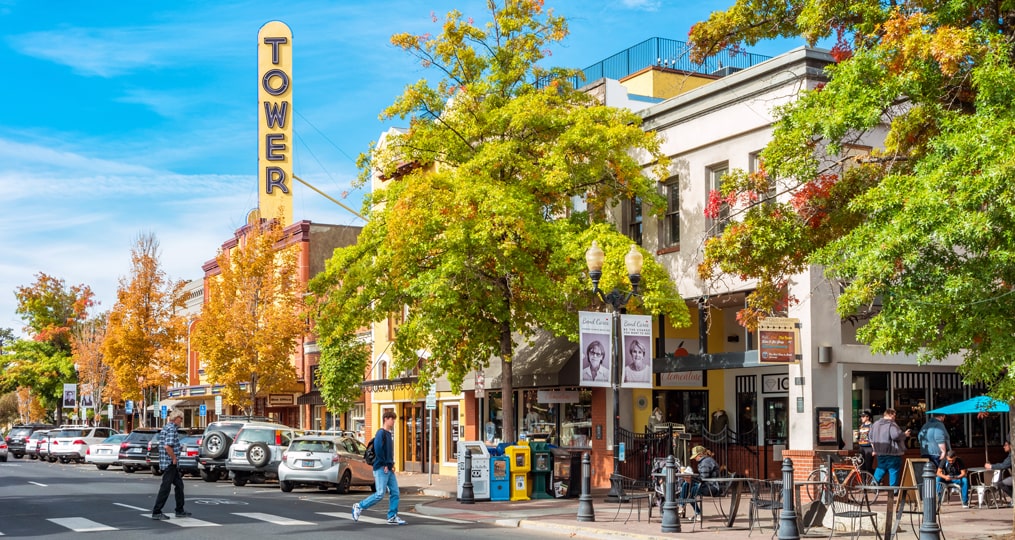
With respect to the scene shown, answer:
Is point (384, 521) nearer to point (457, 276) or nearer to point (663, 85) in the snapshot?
point (457, 276)

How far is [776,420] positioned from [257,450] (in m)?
13.8

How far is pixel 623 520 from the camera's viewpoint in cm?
1920

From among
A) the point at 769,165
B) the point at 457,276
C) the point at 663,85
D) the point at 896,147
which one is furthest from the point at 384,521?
the point at 663,85

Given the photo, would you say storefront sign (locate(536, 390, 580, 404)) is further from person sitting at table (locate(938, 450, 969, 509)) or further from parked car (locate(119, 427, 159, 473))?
parked car (locate(119, 427, 159, 473))

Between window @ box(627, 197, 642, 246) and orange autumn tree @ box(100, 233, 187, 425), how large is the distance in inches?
1327

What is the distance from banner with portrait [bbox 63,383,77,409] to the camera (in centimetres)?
7806

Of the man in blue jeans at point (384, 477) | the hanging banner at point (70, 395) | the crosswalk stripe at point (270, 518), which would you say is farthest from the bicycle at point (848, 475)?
the hanging banner at point (70, 395)

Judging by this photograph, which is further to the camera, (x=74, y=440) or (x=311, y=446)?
(x=74, y=440)

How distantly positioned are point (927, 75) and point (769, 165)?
8.37 ft

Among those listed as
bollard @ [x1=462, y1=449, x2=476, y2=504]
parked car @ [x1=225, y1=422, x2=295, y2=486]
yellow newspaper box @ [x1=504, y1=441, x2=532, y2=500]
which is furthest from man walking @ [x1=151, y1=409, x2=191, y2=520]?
parked car @ [x1=225, y1=422, x2=295, y2=486]

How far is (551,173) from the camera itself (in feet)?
81.0

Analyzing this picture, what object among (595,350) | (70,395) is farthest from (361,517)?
(70,395)

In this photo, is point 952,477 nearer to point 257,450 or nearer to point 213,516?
point 213,516

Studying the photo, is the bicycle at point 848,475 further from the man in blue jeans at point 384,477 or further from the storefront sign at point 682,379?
the man in blue jeans at point 384,477
